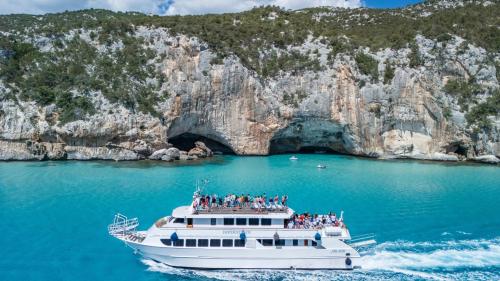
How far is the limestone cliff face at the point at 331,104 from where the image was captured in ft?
187

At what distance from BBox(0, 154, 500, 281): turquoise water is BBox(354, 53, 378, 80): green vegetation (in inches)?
523

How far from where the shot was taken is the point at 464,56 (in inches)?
2372

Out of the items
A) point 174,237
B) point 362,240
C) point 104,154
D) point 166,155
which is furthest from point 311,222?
point 104,154

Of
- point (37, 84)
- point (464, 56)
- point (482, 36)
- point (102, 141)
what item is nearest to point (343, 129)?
point (464, 56)

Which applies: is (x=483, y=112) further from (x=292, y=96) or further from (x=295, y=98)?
(x=292, y=96)

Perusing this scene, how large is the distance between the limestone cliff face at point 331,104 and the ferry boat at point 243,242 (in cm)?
3211

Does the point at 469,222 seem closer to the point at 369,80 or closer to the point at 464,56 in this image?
the point at 369,80

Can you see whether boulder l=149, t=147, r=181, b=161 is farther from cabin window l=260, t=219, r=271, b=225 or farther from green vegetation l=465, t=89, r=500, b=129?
green vegetation l=465, t=89, r=500, b=129

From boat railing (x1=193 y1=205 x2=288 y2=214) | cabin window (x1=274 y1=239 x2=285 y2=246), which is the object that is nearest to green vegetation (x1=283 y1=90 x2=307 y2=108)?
boat railing (x1=193 y1=205 x2=288 y2=214)

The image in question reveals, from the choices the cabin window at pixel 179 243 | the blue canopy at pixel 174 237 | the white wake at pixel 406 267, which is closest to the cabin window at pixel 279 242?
the white wake at pixel 406 267

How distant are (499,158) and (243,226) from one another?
4396cm

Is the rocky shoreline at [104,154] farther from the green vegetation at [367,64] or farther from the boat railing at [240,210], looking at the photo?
the boat railing at [240,210]

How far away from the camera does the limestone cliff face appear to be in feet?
187

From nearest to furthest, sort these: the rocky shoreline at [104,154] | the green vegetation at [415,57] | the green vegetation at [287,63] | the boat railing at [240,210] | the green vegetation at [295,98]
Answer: the boat railing at [240,210] → the rocky shoreline at [104,154] → the green vegetation at [295,98] → the green vegetation at [415,57] → the green vegetation at [287,63]
